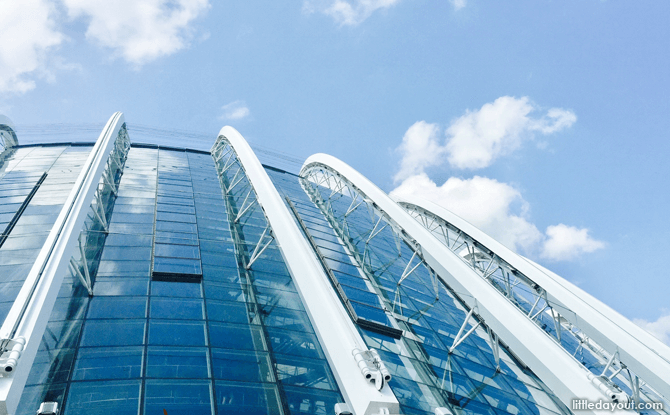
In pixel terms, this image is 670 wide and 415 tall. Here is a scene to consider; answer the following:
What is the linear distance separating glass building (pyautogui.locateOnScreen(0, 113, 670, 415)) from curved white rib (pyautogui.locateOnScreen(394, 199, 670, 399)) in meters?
0.09

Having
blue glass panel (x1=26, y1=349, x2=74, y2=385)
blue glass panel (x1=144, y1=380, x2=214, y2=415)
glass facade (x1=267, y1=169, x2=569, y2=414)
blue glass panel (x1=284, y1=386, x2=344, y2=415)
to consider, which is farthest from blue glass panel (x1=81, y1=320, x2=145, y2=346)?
glass facade (x1=267, y1=169, x2=569, y2=414)

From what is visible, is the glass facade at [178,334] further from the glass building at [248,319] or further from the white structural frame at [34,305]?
the white structural frame at [34,305]

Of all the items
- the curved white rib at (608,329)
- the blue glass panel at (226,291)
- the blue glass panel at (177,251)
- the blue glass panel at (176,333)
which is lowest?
the curved white rib at (608,329)

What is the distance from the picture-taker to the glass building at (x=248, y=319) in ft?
34.6

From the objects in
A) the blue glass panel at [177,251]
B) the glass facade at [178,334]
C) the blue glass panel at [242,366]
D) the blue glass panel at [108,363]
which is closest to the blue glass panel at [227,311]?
the glass facade at [178,334]

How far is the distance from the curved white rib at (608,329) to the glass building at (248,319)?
0.29 feet

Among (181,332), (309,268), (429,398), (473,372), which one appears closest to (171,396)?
(181,332)

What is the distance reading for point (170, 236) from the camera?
21125mm

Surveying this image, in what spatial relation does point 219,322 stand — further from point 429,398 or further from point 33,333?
point 429,398

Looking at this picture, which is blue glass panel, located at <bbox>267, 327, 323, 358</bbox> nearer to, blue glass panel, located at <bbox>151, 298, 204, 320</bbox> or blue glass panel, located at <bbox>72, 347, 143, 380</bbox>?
blue glass panel, located at <bbox>151, 298, 204, 320</bbox>

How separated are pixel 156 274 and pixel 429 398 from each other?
11.8 m

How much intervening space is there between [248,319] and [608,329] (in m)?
14.8

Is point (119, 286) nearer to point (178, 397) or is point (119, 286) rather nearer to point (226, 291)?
point (226, 291)

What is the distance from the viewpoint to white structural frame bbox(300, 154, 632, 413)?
12.4 m
